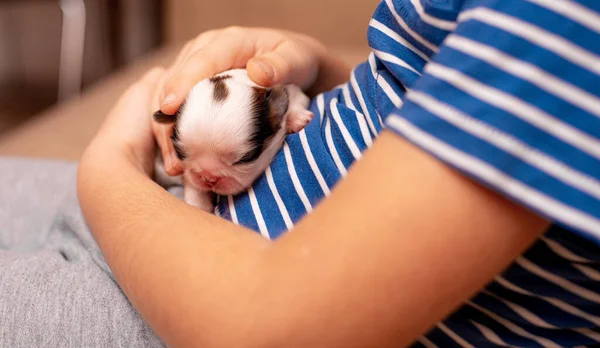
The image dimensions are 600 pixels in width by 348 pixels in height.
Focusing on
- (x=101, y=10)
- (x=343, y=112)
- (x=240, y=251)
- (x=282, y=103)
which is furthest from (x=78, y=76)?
(x=240, y=251)

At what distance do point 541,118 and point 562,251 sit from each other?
133mm

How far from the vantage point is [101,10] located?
2.78 meters

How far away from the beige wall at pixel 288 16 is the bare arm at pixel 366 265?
2093mm

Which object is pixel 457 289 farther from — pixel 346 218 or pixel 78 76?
pixel 78 76


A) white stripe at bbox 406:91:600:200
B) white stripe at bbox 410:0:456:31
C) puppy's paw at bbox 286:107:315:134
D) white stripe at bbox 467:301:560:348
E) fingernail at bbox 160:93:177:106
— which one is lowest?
fingernail at bbox 160:93:177:106

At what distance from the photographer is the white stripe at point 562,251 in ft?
1.47

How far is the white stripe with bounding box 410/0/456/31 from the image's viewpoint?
50 centimetres

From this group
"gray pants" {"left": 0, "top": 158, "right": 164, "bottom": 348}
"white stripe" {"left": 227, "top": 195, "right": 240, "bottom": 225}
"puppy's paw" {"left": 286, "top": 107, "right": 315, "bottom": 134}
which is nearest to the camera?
"gray pants" {"left": 0, "top": 158, "right": 164, "bottom": 348}

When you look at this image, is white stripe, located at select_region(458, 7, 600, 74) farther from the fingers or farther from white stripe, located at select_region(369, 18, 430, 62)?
the fingers

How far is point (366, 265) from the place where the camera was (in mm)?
396

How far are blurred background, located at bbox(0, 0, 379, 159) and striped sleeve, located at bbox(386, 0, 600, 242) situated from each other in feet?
5.84

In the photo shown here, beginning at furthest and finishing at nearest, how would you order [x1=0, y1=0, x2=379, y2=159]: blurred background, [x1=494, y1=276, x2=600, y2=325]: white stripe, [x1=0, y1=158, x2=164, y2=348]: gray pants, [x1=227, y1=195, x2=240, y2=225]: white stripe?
[x1=0, y1=0, x2=379, y2=159]: blurred background < [x1=227, y1=195, x2=240, y2=225]: white stripe < [x1=0, y1=158, x2=164, y2=348]: gray pants < [x1=494, y1=276, x2=600, y2=325]: white stripe

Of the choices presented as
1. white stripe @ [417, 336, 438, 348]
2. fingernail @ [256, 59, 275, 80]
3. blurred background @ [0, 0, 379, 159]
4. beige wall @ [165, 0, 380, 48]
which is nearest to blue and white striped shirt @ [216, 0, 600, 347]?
white stripe @ [417, 336, 438, 348]

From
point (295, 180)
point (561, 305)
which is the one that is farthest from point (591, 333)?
point (295, 180)
